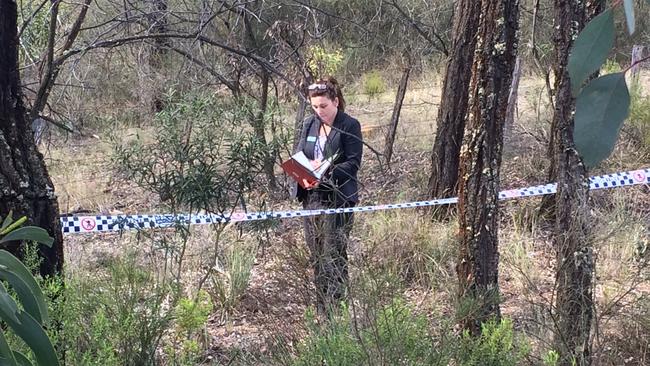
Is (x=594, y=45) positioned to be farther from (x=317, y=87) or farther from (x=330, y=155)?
(x=317, y=87)

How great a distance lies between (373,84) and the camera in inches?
604

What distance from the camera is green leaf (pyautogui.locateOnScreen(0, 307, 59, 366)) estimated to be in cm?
194

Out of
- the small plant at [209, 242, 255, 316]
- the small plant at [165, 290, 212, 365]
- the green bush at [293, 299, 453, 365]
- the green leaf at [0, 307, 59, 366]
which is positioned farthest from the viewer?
the small plant at [209, 242, 255, 316]

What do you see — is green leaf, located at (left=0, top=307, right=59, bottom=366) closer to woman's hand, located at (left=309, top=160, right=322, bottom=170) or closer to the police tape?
the police tape

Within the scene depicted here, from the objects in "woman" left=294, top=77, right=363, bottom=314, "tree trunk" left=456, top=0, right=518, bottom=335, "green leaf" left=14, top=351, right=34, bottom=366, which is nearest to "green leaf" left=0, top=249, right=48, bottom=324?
"green leaf" left=14, top=351, right=34, bottom=366

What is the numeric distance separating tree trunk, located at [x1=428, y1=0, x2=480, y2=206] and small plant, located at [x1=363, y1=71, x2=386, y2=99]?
780cm

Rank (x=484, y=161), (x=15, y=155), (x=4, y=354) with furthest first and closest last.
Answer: (x=484, y=161)
(x=15, y=155)
(x=4, y=354)

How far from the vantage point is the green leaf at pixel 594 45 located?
39.6 inches

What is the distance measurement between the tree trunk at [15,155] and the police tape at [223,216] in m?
0.68

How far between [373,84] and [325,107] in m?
10.5

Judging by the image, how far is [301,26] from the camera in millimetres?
6402

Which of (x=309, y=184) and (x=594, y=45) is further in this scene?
(x=309, y=184)

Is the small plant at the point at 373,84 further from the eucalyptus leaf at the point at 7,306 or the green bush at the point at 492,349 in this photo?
the eucalyptus leaf at the point at 7,306

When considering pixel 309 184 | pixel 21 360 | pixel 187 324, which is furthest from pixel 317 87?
pixel 21 360
